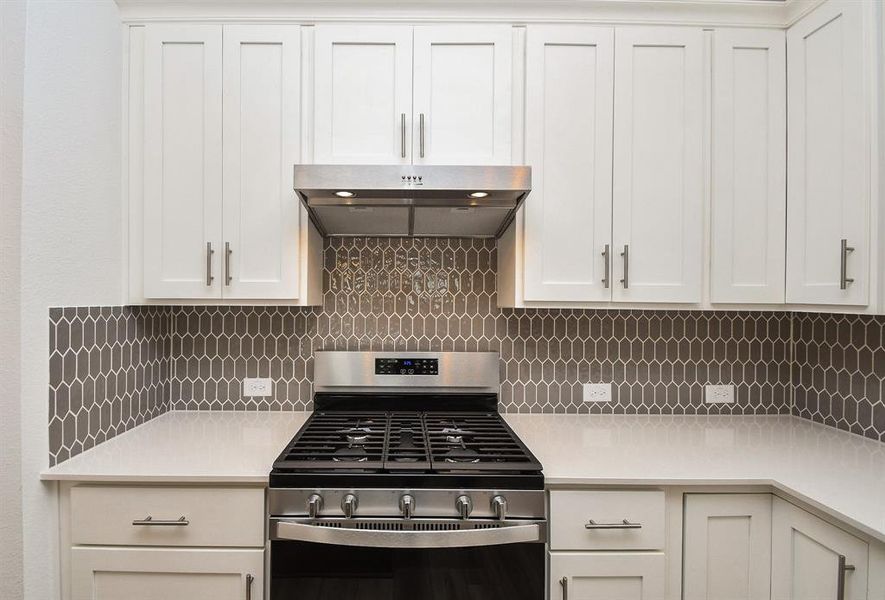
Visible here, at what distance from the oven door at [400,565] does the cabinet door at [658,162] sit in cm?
98

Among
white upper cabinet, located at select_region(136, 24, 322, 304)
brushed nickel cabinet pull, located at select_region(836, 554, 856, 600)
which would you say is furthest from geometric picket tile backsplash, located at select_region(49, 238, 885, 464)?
brushed nickel cabinet pull, located at select_region(836, 554, 856, 600)

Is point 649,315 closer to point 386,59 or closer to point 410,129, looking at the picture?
point 410,129

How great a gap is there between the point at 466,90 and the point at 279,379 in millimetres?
1417

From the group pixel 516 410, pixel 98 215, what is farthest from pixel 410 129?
pixel 516 410

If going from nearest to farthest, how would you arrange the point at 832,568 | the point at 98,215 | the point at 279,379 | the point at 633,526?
the point at 832,568 → the point at 633,526 → the point at 98,215 → the point at 279,379

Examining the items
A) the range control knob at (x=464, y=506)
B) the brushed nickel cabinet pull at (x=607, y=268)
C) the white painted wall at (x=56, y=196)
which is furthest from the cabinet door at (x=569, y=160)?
the white painted wall at (x=56, y=196)

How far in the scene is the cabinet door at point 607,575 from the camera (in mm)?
1387

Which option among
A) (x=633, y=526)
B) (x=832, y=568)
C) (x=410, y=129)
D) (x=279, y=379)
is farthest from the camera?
(x=279, y=379)

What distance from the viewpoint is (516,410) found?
84.2 inches

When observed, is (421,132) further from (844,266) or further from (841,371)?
(841,371)

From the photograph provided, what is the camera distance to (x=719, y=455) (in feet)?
5.21

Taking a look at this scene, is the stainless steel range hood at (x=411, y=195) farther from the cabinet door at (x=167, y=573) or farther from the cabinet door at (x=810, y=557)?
the cabinet door at (x=810, y=557)

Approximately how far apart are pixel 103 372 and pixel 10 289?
477mm

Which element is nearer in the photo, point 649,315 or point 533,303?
point 533,303
